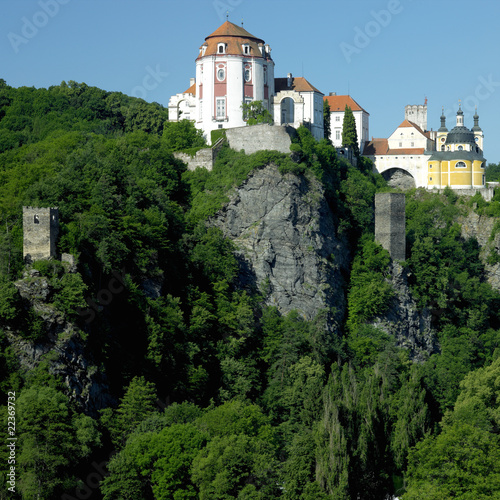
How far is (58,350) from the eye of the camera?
198 feet

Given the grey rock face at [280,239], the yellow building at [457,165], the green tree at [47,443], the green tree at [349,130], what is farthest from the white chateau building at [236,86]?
the green tree at [47,443]

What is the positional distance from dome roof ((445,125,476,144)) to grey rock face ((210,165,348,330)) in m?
25.1

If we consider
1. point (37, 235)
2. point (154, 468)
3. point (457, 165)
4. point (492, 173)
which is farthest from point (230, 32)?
point (492, 173)

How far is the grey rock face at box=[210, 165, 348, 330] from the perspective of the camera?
272 feet

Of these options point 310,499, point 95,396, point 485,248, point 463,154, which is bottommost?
point 310,499

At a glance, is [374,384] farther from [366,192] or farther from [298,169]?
[366,192]

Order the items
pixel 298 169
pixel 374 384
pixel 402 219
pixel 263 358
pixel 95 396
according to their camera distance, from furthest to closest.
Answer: pixel 402 219 < pixel 298 169 < pixel 263 358 < pixel 374 384 < pixel 95 396

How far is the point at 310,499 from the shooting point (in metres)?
57.9

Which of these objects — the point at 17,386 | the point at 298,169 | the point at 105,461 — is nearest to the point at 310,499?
the point at 105,461

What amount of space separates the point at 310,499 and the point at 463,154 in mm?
51107

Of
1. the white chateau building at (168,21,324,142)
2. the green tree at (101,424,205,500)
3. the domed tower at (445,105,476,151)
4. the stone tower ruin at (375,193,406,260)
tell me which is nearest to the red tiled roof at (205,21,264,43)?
the white chateau building at (168,21,324,142)

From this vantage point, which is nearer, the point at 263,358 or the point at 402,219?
the point at 263,358

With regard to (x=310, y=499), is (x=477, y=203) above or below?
above

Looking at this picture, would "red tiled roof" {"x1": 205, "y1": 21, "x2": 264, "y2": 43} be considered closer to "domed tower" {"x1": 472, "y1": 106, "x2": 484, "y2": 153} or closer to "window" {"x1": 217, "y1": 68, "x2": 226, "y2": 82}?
"window" {"x1": 217, "y1": 68, "x2": 226, "y2": 82}
